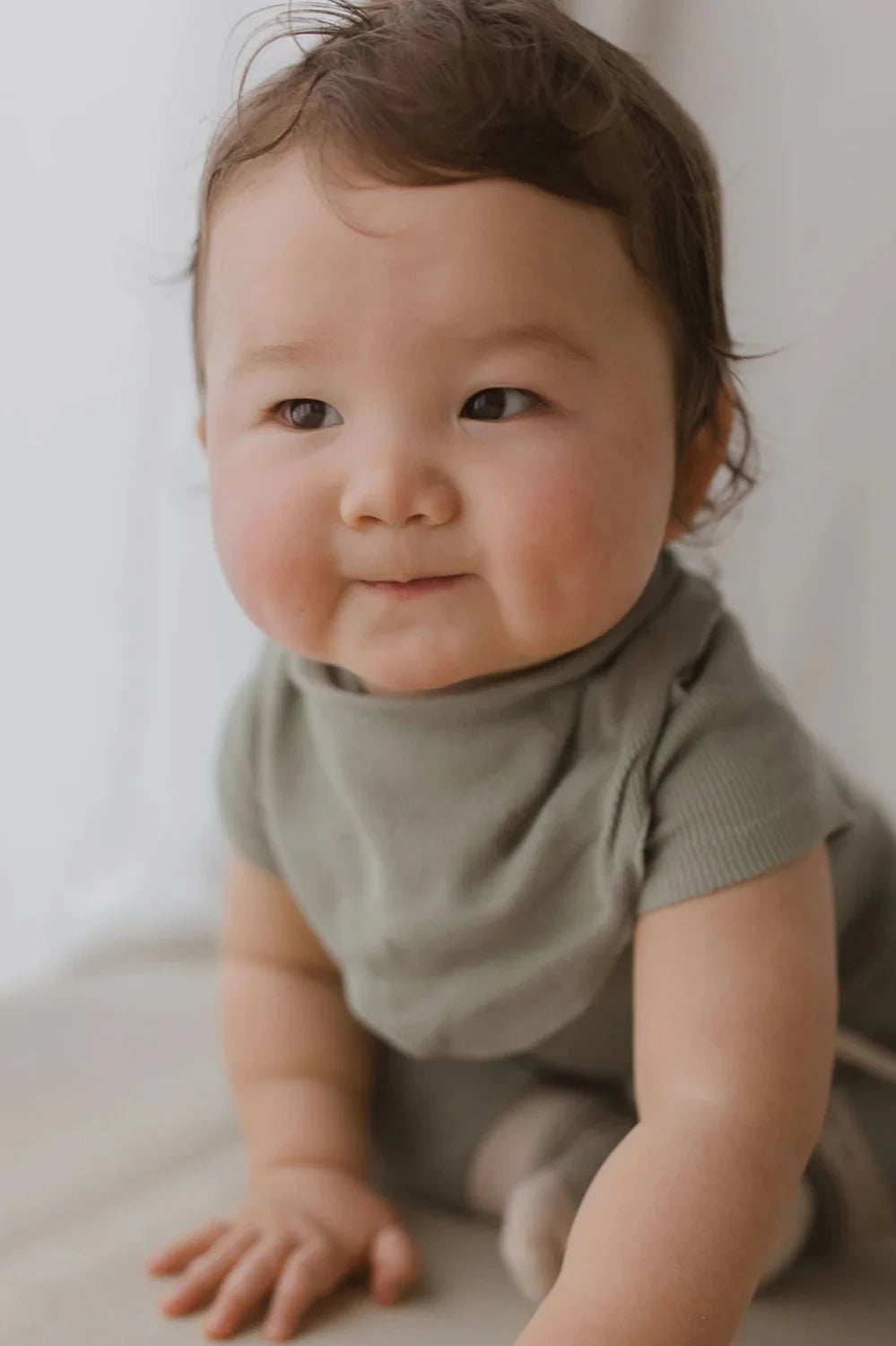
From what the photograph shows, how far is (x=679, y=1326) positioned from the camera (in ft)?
2.47

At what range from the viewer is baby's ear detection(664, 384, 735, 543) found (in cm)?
90

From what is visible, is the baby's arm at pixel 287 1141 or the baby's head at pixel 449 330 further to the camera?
the baby's arm at pixel 287 1141

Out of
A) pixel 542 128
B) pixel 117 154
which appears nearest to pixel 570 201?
pixel 542 128

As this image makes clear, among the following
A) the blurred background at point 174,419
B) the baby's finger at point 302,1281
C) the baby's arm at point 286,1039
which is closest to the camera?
the baby's finger at point 302,1281

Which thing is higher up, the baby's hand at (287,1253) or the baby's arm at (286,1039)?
the baby's arm at (286,1039)

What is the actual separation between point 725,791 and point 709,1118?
16 cm

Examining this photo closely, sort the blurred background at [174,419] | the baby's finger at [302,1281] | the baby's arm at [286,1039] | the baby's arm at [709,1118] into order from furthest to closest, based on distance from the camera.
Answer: the blurred background at [174,419]
the baby's arm at [286,1039]
the baby's finger at [302,1281]
the baby's arm at [709,1118]

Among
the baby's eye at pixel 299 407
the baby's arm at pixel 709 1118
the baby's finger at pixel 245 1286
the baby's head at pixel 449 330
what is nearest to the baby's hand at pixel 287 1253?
the baby's finger at pixel 245 1286

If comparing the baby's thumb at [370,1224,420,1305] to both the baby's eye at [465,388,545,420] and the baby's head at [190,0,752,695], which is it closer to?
the baby's head at [190,0,752,695]

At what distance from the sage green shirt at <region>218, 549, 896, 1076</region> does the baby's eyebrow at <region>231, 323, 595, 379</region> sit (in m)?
0.16

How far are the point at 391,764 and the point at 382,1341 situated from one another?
11.5 inches

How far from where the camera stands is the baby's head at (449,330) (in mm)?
770

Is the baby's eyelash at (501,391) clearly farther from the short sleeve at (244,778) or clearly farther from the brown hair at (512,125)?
the short sleeve at (244,778)

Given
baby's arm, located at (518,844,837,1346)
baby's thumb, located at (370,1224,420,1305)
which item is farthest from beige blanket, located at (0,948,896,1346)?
baby's arm, located at (518,844,837,1346)
